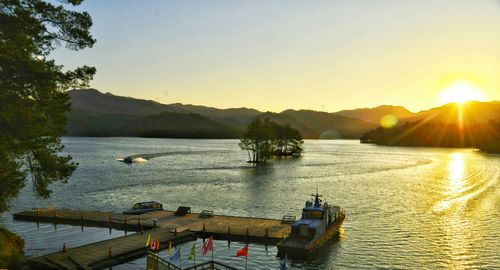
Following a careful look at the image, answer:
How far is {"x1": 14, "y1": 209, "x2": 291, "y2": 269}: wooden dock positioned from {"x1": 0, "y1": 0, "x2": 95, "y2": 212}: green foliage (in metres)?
9.09

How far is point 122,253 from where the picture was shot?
44.6 m

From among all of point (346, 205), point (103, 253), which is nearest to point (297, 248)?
point (103, 253)

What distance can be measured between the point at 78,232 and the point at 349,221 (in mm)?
40976

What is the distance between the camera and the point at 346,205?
82.6 m

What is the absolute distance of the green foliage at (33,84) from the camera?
30125 millimetres

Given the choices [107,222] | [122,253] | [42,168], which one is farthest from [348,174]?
[42,168]

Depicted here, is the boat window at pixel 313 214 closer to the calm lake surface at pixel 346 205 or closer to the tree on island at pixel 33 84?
the calm lake surface at pixel 346 205

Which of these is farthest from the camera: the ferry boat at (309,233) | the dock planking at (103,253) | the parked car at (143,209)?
the parked car at (143,209)

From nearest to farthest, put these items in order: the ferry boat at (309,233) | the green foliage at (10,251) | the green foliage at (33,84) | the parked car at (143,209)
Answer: the green foliage at (33,84)
the green foliage at (10,251)
the ferry boat at (309,233)
the parked car at (143,209)

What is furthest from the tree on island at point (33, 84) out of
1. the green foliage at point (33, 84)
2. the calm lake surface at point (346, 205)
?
the calm lake surface at point (346, 205)

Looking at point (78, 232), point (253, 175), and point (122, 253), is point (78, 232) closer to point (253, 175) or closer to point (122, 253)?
point (122, 253)

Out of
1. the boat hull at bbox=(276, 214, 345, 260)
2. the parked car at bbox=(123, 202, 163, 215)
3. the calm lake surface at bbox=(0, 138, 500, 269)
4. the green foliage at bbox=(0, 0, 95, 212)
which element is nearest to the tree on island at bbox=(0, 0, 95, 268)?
the green foliage at bbox=(0, 0, 95, 212)

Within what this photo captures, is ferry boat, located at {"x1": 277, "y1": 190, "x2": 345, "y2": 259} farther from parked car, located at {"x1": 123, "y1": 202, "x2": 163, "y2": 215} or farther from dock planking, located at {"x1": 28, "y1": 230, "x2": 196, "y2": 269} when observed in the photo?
parked car, located at {"x1": 123, "y1": 202, "x2": 163, "y2": 215}

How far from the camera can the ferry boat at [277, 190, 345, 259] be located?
46.4m
